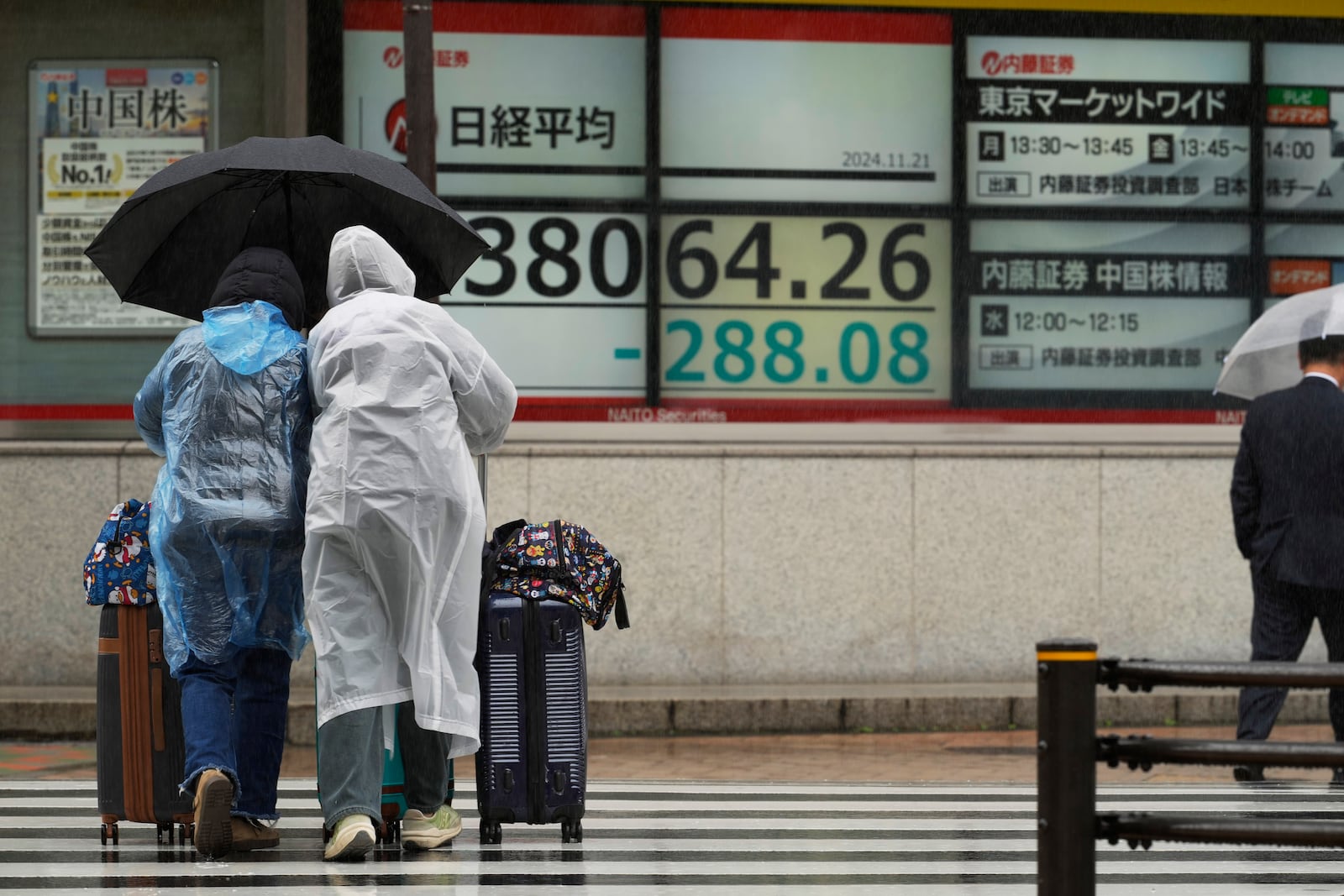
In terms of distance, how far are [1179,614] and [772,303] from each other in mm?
3209

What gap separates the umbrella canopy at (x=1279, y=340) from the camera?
806cm

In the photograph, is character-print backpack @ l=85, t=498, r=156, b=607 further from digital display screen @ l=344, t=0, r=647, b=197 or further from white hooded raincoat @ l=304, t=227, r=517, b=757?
digital display screen @ l=344, t=0, r=647, b=197

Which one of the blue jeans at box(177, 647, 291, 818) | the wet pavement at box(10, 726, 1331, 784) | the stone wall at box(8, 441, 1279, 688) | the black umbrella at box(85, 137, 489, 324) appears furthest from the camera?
the stone wall at box(8, 441, 1279, 688)

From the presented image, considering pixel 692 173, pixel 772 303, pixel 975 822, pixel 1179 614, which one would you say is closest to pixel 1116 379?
pixel 1179 614

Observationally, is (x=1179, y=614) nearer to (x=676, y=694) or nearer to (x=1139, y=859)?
(x=676, y=694)

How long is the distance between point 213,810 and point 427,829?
A: 69cm

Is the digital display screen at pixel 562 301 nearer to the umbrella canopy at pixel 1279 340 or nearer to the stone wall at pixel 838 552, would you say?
the stone wall at pixel 838 552

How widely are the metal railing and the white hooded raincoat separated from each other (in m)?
2.24

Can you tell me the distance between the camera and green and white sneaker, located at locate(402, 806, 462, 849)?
566cm

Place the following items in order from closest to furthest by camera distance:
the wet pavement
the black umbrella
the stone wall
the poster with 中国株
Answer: the black umbrella < the wet pavement < the stone wall < the poster with 中国株

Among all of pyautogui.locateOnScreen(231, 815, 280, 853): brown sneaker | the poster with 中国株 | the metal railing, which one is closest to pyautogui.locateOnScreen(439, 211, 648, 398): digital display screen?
the poster with 中国株

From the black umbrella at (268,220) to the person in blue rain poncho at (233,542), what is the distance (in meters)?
0.65

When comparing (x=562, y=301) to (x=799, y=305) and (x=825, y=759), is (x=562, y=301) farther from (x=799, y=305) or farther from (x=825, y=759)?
(x=825, y=759)

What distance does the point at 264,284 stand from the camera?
576 centimetres
